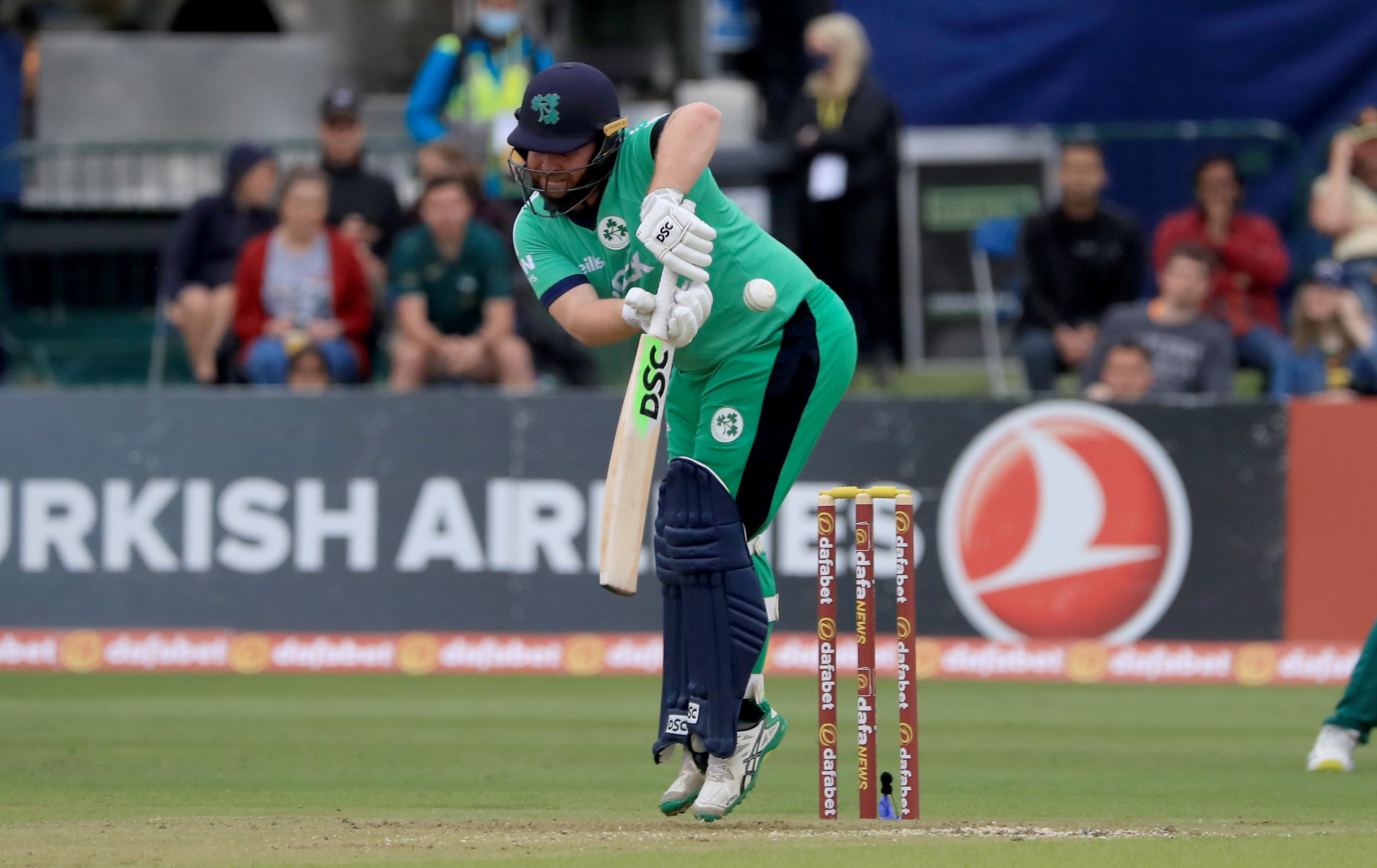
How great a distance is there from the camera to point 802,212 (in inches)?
502

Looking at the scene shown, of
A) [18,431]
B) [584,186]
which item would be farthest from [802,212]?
[584,186]

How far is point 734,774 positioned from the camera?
566cm

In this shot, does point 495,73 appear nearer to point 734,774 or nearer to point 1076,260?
point 1076,260

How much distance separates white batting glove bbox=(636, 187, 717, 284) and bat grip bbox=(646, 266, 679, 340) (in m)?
0.05

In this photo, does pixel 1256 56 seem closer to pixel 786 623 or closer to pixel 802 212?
pixel 802 212

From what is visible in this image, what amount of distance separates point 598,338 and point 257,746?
2.95m

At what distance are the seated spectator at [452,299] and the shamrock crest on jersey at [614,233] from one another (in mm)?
5617

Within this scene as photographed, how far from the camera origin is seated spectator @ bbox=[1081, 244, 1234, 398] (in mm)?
11211

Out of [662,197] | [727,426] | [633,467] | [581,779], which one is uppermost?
[662,197]

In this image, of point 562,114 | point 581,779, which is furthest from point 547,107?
point 581,779

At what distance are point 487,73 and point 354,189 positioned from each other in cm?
108

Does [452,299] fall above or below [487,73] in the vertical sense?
below

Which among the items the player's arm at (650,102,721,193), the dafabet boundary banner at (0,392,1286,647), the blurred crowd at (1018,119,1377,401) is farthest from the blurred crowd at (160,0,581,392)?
the player's arm at (650,102,721,193)

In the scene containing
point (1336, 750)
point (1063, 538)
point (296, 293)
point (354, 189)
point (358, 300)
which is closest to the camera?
point (1336, 750)
